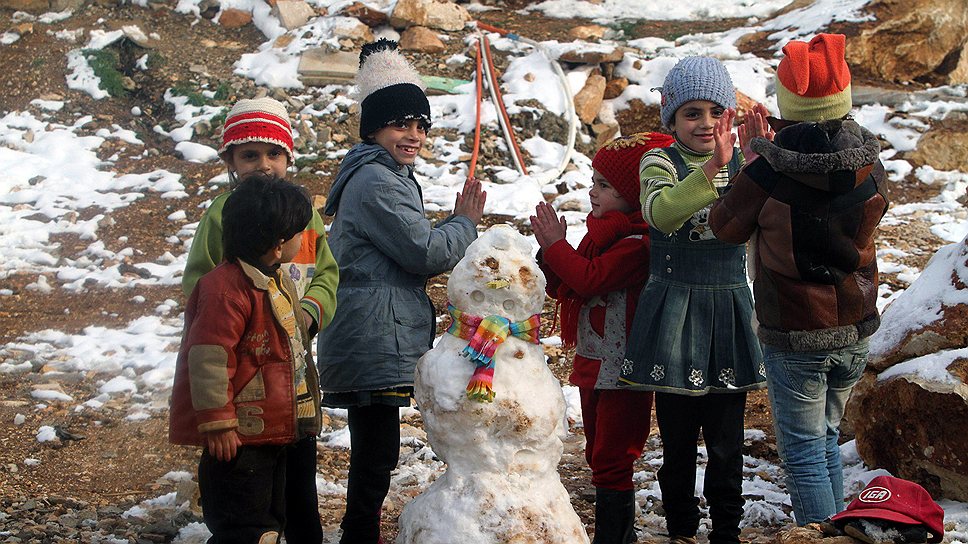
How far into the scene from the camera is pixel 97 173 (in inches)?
377

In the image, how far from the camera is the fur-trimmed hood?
10.2 feet

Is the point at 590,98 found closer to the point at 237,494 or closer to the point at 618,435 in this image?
the point at 618,435

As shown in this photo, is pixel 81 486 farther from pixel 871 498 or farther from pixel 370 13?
pixel 370 13

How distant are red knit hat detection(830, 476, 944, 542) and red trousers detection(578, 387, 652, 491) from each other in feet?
2.84

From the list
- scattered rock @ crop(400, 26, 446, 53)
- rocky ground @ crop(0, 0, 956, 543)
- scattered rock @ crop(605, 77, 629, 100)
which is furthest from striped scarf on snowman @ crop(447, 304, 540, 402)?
scattered rock @ crop(400, 26, 446, 53)

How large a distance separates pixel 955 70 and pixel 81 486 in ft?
35.0

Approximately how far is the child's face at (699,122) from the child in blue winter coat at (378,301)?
79 cm

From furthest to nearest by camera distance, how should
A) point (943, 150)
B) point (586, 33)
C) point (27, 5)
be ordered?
point (586, 33), point (27, 5), point (943, 150)

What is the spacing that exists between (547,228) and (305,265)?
Answer: 89cm

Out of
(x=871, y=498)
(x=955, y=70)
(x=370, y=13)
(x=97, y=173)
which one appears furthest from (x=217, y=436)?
(x=955, y=70)

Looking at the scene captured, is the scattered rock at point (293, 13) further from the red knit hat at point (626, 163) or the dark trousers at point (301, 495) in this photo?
the dark trousers at point (301, 495)

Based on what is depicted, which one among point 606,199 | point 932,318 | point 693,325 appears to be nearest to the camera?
point 693,325

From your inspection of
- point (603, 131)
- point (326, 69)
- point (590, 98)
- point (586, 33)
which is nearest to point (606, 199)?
point (603, 131)

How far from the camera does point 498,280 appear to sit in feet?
10.0
